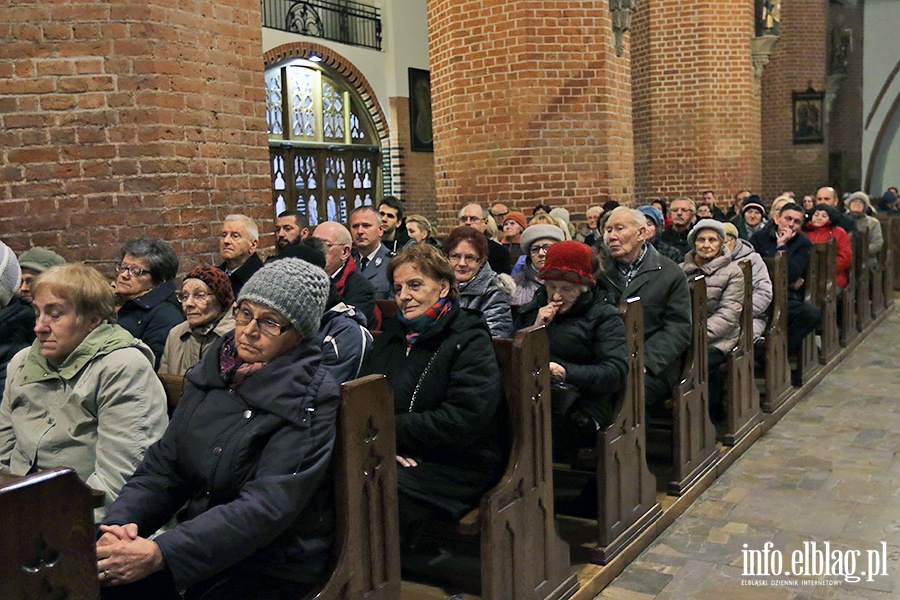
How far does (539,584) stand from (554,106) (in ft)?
20.2

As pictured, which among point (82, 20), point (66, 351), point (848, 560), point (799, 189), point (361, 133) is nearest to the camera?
point (66, 351)

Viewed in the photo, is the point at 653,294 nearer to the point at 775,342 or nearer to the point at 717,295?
the point at 717,295

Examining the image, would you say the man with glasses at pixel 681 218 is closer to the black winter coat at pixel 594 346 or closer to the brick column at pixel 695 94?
the black winter coat at pixel 594 346

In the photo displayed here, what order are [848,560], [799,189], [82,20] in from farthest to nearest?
[799,189]
[82,20]
[848,560]

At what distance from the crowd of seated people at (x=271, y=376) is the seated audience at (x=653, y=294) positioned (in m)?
0.01

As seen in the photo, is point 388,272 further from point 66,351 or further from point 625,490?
point 625,490

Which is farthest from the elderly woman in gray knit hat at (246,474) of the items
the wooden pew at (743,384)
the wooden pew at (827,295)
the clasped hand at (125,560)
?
the wooden pew at (827,295)

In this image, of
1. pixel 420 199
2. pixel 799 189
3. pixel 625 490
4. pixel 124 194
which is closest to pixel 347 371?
pixel 625 490

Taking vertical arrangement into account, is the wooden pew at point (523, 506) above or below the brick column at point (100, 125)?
below

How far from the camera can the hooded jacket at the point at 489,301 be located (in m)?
4.50

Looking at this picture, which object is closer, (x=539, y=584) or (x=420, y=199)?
(x=539, y=584)

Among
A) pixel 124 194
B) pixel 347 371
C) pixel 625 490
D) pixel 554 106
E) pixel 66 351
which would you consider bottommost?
pixel 625 490

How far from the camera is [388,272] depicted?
3.37 m

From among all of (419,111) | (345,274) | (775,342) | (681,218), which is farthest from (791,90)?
(345,274)
